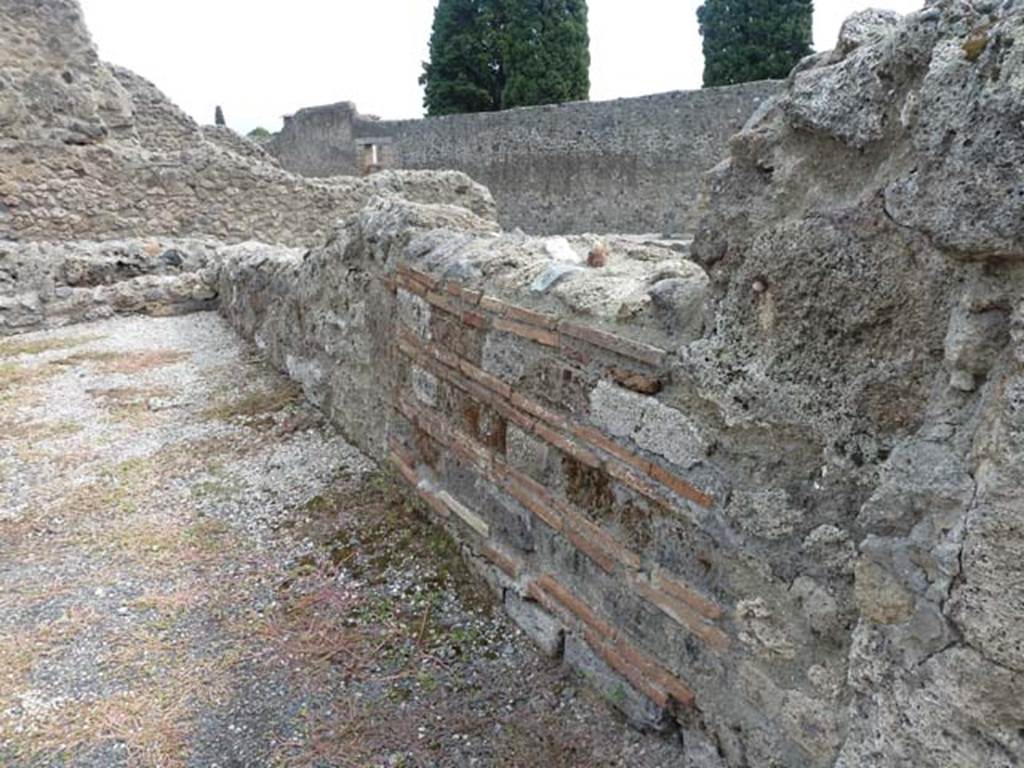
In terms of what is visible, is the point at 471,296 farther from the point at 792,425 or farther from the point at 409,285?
the point at 792,425

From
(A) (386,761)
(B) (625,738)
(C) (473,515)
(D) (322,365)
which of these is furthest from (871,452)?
(D) (322,365)

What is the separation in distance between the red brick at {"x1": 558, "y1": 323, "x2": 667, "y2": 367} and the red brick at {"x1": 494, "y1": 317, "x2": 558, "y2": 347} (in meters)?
0.06

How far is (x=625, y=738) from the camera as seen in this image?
6.55 feet

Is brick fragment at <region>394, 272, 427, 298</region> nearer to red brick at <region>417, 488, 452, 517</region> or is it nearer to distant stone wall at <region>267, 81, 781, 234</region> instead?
red brick at <region>417, 488, 452, 517</region>

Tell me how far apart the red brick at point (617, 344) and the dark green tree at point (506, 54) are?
23.2 m

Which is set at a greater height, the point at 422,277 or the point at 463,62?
the point at 463,62

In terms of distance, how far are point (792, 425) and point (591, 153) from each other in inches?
634

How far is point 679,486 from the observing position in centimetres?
182

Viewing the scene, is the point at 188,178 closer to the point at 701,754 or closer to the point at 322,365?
the point at 322,365

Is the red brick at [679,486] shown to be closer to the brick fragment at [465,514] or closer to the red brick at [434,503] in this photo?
the brick fragment at [465,514]

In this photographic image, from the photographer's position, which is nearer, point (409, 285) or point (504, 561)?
point (504, 561)

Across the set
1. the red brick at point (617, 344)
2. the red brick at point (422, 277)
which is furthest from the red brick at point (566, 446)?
the red brick at point (422, 277)

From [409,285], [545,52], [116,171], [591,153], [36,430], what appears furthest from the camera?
[545,52]

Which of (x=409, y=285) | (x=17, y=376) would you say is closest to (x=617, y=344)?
(x=409, y=285)
